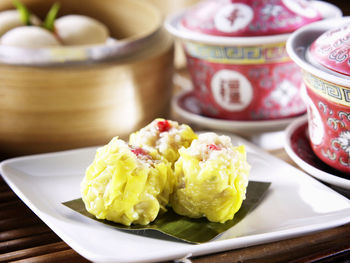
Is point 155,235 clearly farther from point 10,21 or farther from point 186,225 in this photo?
point 10,21

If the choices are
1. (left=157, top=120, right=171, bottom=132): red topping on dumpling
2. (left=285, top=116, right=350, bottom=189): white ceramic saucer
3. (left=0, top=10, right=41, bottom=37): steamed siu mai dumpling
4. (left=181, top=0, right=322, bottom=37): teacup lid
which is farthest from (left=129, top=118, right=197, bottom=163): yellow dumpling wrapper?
(left=0, top=10, right=41, bottom=37): steamed siu mai dumpling

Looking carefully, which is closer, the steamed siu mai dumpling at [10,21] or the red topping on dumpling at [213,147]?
the red topping on dumpling at [213,147]

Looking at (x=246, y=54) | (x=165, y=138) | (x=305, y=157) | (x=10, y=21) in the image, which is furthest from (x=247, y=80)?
(x=10, y=21)

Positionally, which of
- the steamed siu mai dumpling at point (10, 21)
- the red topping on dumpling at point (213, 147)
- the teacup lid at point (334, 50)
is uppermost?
the teacup lid at point (334, 50)

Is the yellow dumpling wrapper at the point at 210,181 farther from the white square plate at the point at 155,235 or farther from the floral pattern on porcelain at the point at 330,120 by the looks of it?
the floral pattern on porcelain at the point at 330,120

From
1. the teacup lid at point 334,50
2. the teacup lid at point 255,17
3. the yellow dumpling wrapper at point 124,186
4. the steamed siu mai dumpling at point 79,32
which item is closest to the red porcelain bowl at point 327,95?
the teacup lid at point 334,50

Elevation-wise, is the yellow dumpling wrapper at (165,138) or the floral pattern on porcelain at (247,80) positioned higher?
the yellow dumpling wrapper at (165,138)
